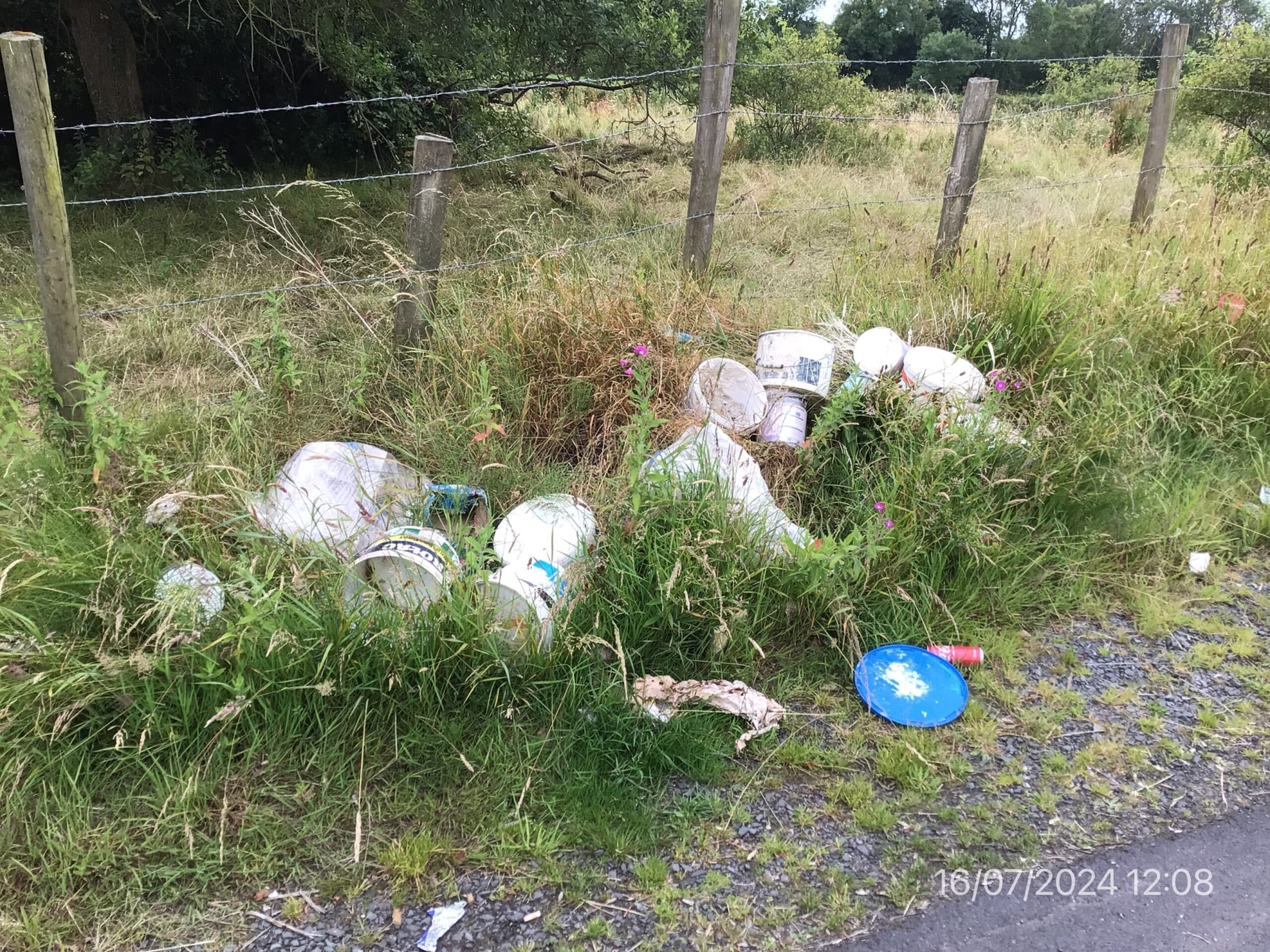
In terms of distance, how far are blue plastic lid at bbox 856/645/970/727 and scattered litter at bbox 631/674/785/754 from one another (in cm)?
32

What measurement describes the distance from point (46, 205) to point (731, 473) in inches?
95.9

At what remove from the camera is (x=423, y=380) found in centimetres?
358

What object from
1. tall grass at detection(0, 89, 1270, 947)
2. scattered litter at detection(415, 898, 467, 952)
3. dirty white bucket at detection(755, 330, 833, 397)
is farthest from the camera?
dirty white bucket at detection(755, 330, 833, 397)

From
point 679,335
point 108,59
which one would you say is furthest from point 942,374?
point 108,59

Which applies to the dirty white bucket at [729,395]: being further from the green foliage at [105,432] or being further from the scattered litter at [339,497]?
the green foliage at [105,432]

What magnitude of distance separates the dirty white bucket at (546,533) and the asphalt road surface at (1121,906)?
137 cm

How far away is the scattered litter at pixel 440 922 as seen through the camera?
191cm

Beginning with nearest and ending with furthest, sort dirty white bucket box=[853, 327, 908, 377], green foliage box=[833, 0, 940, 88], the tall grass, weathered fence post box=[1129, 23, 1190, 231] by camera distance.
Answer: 1. the tall grass
2. dirty white bucket box=[853, 327, 908, 377]
3. weathered fence post box=[1129, 23, 1190, 231]
4. green foliage box=[833, 0, 940, 88]

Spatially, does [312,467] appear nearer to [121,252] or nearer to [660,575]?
[660,575]

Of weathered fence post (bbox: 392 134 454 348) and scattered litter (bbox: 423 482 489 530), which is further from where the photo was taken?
weathered fence post (bbox: 392 134 454 348)

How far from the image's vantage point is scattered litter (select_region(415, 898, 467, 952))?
191 cm

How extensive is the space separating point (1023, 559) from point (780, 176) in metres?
6.76

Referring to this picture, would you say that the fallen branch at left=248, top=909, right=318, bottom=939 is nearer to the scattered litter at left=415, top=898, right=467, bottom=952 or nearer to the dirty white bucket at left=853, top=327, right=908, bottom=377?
the scattered litter at left=415, top=898, right=467, bottom=952

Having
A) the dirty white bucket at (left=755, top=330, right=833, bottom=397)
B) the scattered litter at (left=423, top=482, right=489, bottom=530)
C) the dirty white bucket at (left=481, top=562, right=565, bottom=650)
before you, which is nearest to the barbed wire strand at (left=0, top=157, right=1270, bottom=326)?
the scattered litter at (left=423, top=482, right=489, bottom=530)
